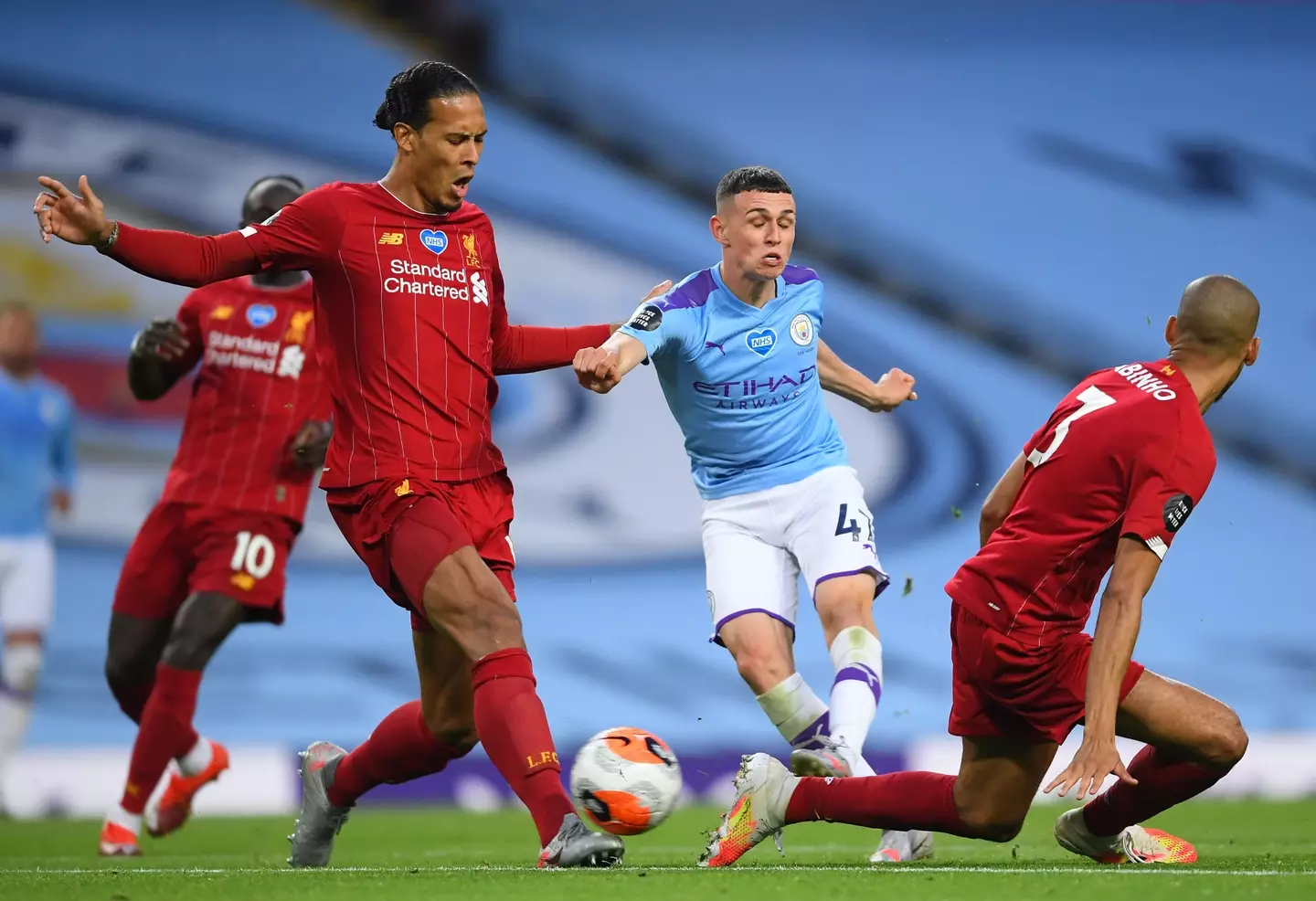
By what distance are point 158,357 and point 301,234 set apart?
2.24 m

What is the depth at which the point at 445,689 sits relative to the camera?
16.7 feet

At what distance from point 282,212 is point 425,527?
1.02 metres

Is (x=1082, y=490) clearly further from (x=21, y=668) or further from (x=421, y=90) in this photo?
(x=21, y=668)

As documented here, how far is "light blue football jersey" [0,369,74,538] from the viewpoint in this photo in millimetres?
10008

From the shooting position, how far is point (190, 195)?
11.5 m

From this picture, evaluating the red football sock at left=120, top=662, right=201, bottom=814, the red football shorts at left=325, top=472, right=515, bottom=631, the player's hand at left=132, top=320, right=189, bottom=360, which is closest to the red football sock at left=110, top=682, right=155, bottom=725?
the red football sock at left=120, top=662, right=201, bottom=814

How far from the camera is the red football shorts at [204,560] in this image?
7.02m

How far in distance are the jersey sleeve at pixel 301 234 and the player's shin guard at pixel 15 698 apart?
18.2 feet

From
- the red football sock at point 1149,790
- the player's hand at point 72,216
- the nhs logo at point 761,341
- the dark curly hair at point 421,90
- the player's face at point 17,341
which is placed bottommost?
the red football sock at point 1149,790

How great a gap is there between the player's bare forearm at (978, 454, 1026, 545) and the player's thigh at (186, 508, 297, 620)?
3.30 m

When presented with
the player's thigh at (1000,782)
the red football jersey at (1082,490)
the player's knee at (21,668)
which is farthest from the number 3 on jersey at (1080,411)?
the player's knee at (21,668)

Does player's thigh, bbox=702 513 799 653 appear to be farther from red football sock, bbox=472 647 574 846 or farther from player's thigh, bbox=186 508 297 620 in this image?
player's thigh, bbox=186 508 297 620

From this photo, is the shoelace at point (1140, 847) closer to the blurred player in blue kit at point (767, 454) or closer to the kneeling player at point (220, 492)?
the blurred player in blue kit at point (767, 454)

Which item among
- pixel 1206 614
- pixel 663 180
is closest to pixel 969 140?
pixel 663 180
